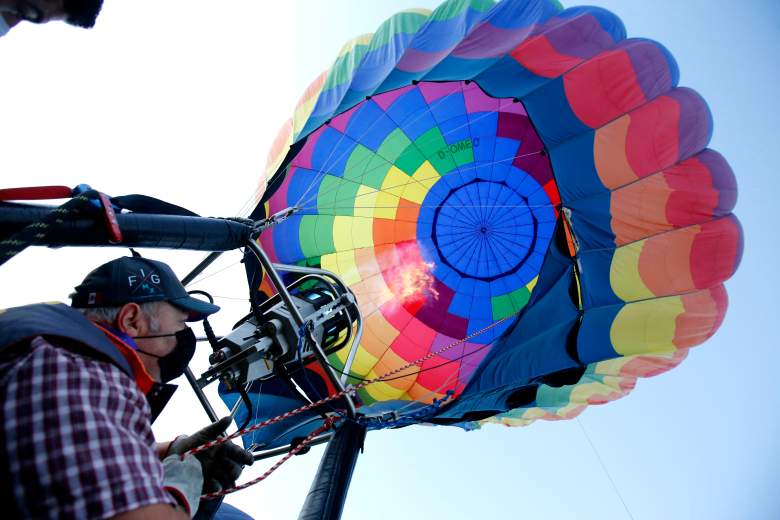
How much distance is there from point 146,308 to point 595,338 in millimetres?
3690

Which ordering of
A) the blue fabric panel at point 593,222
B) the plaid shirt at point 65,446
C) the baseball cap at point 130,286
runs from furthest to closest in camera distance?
the blue fabric panel at point 593,222 < the baseball cap at point 130,286 < the plaid shirt at point 65,446

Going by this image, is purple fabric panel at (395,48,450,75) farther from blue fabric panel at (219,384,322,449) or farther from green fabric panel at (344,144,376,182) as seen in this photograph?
blue fabric panel at (219,384,322,449)

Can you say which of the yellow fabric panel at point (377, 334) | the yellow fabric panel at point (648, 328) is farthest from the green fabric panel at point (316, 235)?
the yellow fabric panel at point (648, 328)

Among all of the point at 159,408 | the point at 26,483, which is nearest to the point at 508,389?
the point at 159,408

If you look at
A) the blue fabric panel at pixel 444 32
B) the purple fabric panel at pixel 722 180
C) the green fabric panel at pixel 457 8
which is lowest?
the purple fabric panel at pixel 722 180

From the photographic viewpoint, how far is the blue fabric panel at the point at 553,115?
4117 millimetres

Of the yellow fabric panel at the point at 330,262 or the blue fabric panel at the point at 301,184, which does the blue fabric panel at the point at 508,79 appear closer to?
the blue fabric panel at the point at 301,184

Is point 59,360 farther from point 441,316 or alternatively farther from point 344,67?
point 441,316

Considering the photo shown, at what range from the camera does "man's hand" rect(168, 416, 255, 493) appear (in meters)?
1.73

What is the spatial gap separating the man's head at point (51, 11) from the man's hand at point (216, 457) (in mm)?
1227

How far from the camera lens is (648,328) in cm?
426

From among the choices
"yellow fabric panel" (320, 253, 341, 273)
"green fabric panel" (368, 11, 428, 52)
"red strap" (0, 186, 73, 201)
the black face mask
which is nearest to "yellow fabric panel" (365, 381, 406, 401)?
"yellow fabric panel" (320, 253, 341, 273)

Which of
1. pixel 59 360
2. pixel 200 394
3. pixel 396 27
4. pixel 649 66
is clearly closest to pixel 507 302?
pixel 649 66

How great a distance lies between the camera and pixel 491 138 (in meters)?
5.24
